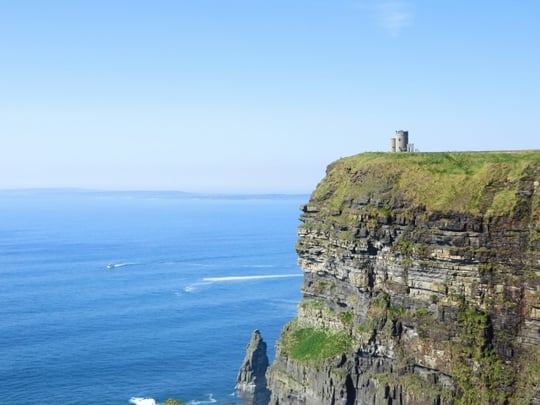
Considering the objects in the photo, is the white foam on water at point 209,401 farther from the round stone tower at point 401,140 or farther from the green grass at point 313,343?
the round stone tower at point 401,140

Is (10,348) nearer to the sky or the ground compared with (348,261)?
nearer to the ground

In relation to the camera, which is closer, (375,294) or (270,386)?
(375,294)

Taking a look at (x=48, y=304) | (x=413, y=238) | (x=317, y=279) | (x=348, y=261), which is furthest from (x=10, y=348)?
(x=413, y=238)

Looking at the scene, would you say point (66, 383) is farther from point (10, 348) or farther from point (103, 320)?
point (103, 320)

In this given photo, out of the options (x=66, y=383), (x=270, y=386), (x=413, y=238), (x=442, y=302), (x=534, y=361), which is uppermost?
(x=413, y=238)

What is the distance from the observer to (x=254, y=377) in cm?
9488

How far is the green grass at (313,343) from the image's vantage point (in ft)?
225

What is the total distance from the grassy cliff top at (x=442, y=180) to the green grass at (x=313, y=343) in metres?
14.3

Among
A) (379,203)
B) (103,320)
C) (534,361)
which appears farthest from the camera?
(103,320)

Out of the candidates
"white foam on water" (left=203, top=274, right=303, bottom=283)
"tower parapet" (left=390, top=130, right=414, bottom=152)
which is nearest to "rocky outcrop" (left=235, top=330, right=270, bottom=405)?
"tower parapet" (left=390, top=130, right=414, bottom=152)

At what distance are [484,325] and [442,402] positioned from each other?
8327 mm

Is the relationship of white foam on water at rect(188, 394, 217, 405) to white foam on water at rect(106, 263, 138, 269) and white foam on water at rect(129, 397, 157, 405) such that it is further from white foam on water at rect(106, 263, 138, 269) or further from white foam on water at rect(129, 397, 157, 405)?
white foam on water at rect(106, 263, 138, 269)

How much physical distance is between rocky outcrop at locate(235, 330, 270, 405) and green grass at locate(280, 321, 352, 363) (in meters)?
19.3

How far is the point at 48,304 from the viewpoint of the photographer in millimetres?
138875
